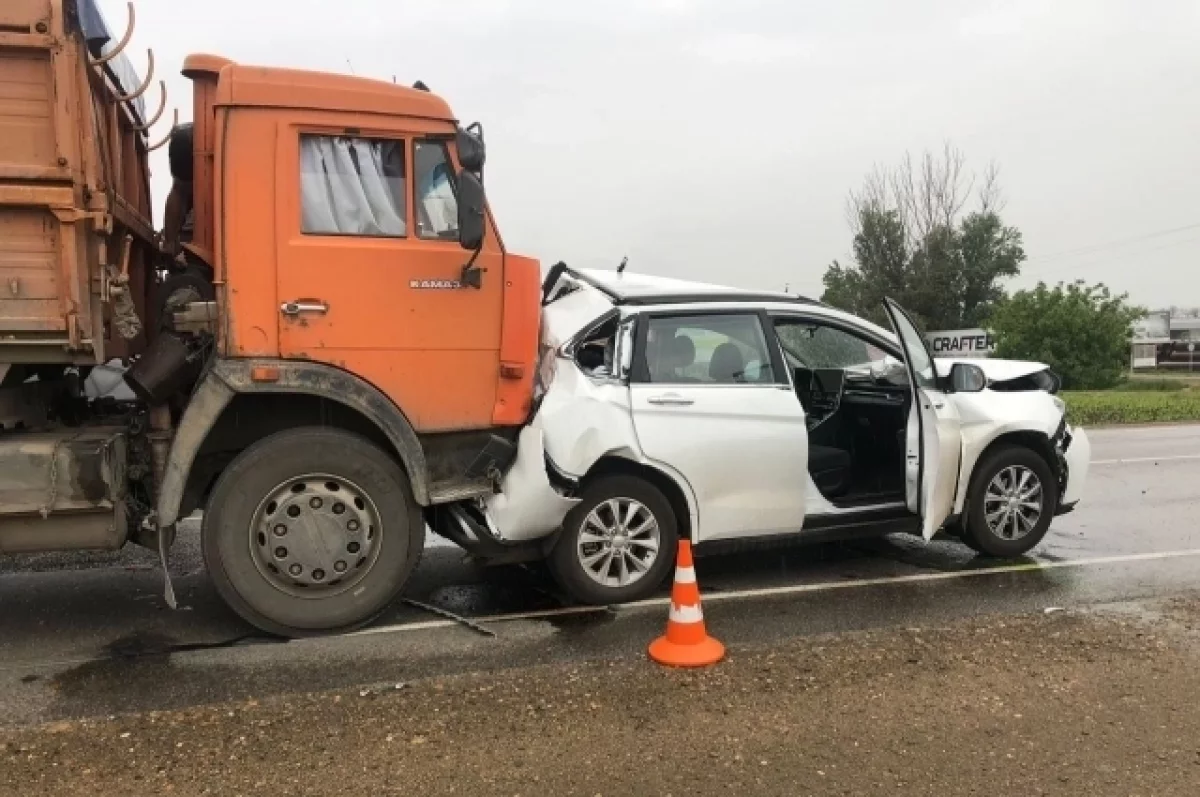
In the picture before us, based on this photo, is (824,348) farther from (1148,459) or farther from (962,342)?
(962,342)

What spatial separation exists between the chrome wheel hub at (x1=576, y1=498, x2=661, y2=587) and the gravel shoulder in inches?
37.2

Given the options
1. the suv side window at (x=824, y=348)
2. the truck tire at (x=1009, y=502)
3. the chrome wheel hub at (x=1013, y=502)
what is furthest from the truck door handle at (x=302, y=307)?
the chrome wheel hub at (x=1013, y=502)

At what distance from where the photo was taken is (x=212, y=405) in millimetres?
4844

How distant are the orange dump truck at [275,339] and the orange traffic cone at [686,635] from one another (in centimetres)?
135

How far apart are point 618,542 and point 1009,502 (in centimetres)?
288

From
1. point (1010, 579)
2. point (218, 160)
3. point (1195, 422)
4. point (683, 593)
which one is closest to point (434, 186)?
point (218, 160)

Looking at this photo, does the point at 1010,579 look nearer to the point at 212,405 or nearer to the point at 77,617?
the point at 212,405

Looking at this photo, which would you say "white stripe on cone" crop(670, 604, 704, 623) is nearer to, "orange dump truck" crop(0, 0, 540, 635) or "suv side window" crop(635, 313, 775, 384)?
"orange dump truck" crop(0, 0, 540, 635)

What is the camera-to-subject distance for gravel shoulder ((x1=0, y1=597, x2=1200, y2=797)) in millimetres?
3346

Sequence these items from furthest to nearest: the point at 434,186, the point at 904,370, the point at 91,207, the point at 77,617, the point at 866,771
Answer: the point at 904,370, the point at 77,617, the point at 434,186, the point at 91,207, the point at 866,771

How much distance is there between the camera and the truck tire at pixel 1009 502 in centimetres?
638

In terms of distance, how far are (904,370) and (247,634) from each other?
459cm

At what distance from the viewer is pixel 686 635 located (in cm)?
463

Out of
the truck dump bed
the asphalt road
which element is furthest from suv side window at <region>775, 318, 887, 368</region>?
the truck dump bed
